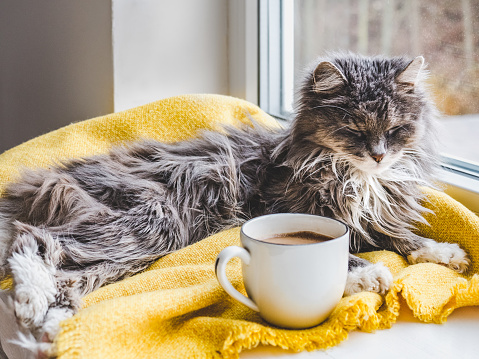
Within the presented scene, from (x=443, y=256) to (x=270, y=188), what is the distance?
0.50 meters

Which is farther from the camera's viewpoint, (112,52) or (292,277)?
(112,52)

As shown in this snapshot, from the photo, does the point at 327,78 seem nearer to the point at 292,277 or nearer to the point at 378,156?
the point at 378,156

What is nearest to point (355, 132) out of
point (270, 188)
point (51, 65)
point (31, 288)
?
point (270, 188)

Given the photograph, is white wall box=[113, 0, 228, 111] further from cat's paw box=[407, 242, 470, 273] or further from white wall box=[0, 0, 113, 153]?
cat's paw box=[407, 242, 470, 273]

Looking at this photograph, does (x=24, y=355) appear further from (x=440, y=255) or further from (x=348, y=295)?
(x=440, y=255)

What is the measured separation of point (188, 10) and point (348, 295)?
146 centimetres

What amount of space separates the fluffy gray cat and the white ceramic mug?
0.71ft

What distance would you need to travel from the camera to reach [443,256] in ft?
3.93

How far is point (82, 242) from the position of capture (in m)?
1.25

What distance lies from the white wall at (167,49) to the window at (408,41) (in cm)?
21

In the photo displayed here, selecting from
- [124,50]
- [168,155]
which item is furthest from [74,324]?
[124,50]

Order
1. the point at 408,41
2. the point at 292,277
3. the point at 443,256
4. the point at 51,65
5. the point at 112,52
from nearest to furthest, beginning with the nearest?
the point at 292,277 → the point at 443,256 → the point at 408,41 → the point at 112,52 → the point at 51,65

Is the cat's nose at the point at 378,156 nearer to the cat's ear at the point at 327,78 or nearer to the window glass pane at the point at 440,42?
the cat's ear at the point at 327,78

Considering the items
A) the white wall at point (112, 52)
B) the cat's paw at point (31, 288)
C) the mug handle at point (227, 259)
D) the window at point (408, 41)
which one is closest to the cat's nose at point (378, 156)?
the window at point (408, 41)
